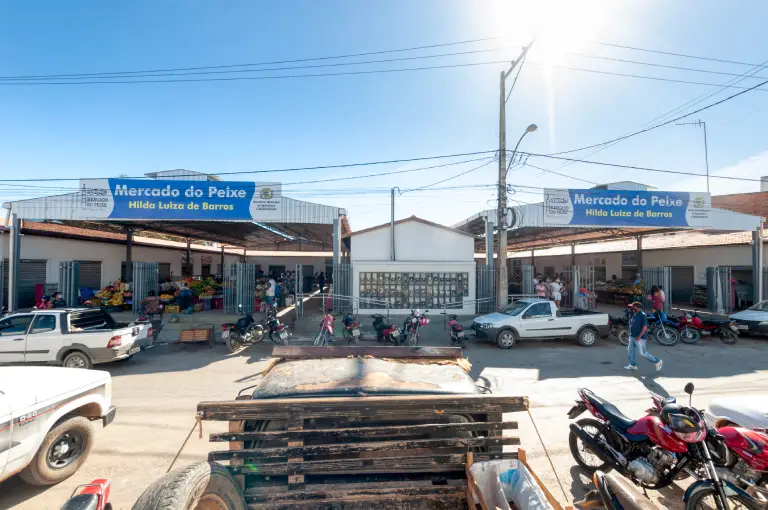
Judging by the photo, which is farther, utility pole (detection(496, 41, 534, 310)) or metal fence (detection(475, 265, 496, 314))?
metal fence (detection(475, 265, 496, 314))

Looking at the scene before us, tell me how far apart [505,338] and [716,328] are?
707cm

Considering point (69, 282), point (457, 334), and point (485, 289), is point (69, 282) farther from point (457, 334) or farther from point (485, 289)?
point (485, 289)

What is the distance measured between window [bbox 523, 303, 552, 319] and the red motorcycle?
7.45m

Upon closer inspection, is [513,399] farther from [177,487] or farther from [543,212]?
[543,212]

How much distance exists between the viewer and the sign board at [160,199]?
1269 centimetres

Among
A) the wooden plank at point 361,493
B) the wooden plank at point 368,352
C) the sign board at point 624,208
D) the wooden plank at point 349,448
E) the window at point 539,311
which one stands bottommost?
the wooden plank at point 361,493

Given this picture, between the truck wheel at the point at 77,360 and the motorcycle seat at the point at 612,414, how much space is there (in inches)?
379

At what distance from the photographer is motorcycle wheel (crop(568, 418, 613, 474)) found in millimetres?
4172

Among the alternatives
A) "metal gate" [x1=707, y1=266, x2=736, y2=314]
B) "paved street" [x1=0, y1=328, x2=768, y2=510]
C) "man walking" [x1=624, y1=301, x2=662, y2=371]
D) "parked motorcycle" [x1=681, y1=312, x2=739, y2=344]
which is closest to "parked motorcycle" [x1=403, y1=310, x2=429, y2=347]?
"paved street" [x1=0, y1=328, x2=768, y2=510]

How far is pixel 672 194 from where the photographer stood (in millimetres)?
14141

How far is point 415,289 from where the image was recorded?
15.1 m

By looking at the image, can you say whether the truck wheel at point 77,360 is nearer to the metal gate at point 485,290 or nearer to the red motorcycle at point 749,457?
the red motorcycle at point 749,457

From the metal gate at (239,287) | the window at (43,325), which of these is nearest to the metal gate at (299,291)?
the metal gate at (239,287)

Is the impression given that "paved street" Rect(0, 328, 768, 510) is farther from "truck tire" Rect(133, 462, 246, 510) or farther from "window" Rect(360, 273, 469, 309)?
"window" Rect(360, 273, 469, 309)
